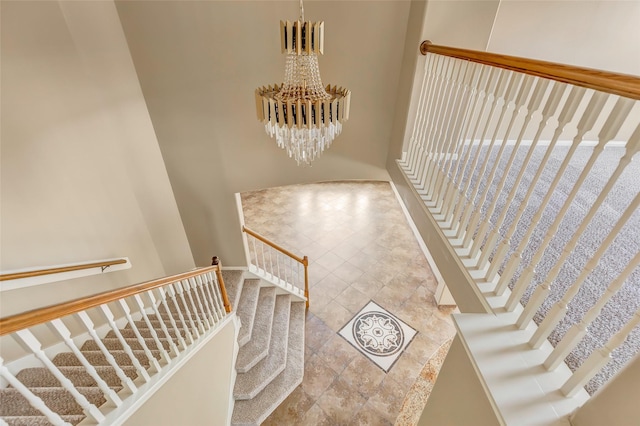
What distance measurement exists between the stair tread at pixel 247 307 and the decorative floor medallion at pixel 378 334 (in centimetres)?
145

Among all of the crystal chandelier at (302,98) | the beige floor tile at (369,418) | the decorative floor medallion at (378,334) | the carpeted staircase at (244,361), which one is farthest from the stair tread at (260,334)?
the crystal chandelier at (302,98)

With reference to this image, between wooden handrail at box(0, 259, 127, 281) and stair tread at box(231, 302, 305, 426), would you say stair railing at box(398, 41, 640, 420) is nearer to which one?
stair tread at box(231, 302, 305, 426)

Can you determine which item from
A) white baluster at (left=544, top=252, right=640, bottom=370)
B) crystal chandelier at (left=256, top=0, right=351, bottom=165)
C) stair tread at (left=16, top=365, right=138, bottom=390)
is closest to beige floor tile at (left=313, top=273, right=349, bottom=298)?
stair tread at (left=16, top=365, right=138, bottom=390)

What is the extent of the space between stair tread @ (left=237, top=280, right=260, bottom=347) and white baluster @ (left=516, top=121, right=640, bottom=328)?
3409mm

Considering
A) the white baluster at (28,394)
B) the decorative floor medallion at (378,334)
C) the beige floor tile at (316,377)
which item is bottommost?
the beige floor tile at (316,377)

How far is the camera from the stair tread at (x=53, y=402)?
1.71 meters

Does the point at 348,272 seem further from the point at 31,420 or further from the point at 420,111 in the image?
the point at 31,420

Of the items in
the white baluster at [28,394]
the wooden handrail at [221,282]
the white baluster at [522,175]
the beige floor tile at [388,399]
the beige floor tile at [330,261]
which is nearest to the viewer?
the white baluster at [28,394]

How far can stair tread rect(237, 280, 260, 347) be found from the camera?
383cm

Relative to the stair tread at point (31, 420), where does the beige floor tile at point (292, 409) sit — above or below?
below

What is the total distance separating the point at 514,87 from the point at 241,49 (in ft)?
8.21

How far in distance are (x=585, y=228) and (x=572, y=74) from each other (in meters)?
0.58

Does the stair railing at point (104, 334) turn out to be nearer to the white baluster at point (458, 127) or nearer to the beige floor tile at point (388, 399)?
the white baluster at point (458, 127)

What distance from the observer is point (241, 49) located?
9.27 ft
